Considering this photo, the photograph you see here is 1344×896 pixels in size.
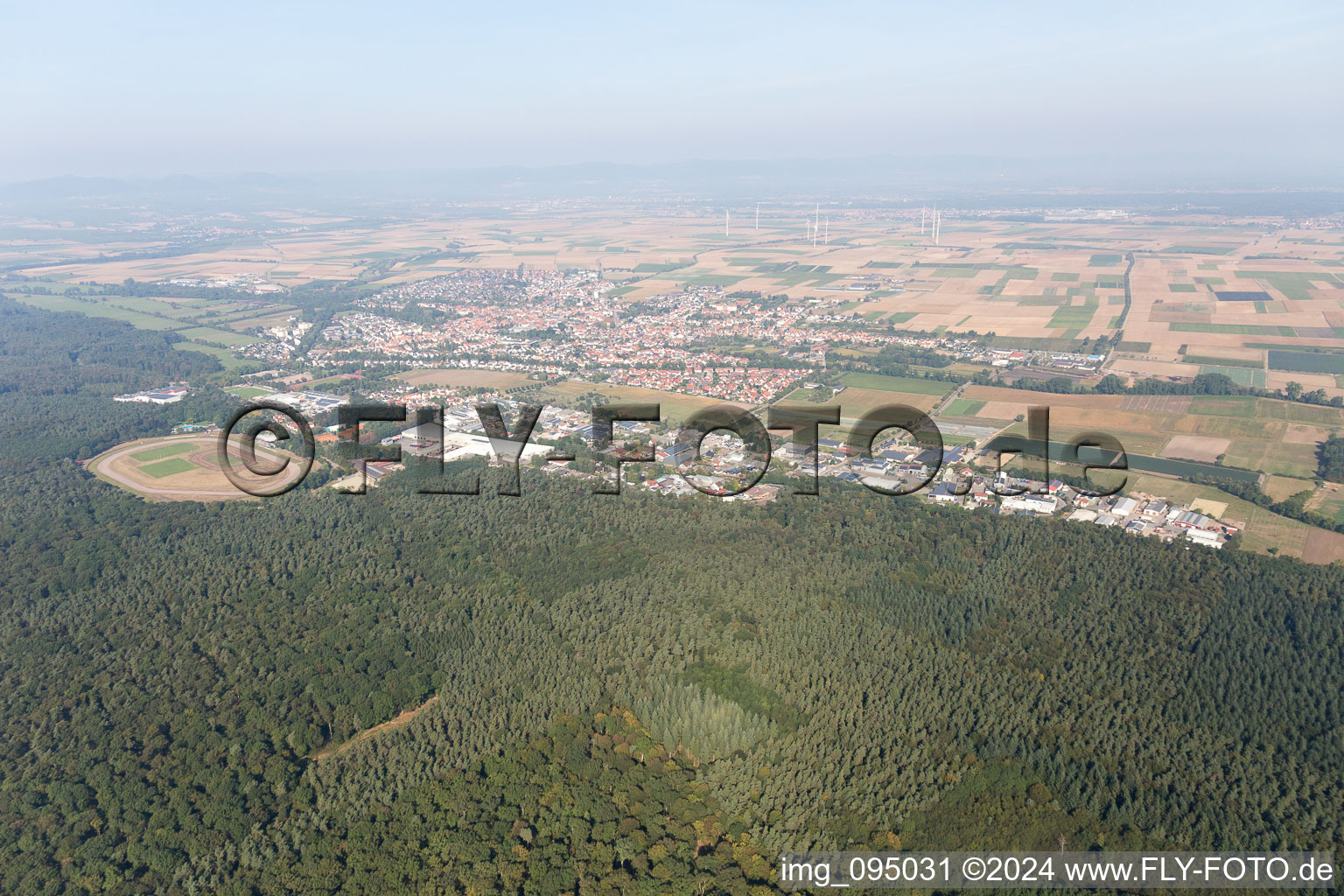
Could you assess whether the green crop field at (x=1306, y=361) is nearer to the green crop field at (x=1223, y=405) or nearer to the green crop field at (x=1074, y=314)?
the green crop field at (x=1223, y=405)

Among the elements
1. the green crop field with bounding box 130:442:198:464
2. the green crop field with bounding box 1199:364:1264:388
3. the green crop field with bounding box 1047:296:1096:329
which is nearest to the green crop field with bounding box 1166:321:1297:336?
the green crop field with bounding box 1047:296:1096:329

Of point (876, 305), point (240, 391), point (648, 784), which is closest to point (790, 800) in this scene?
point (648, 784)

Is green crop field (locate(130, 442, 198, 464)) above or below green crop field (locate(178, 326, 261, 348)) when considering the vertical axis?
below

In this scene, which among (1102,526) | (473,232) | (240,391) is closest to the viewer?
(1102,526)

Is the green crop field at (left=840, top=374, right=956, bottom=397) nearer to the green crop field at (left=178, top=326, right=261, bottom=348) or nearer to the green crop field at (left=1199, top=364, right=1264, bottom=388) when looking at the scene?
the green crop field at (left=1199, top=364, right=1264, bottom=388)

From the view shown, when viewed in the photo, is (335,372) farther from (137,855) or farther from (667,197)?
(667,197)

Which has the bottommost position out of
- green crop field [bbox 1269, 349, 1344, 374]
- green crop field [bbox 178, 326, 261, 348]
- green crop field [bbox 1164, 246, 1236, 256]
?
green crop field [bbox 1269, 349, 1344, 374]
